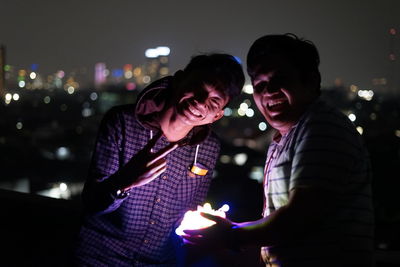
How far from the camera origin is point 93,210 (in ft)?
8.48

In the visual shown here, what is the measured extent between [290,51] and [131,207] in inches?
58.8

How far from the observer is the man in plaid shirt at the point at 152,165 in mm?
2582

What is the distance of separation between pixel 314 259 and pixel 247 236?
33 centimetres

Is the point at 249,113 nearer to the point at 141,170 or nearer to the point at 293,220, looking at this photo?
the point at 141,170

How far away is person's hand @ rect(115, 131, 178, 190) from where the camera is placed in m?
2.49

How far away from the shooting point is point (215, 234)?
1.99 meters

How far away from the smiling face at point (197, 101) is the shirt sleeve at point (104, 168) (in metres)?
0.47

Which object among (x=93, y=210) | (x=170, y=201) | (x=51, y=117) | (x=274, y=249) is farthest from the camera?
(x=51, y=117)

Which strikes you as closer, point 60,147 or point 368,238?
point 368,238

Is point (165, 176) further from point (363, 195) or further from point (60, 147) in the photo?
point (60, 147)

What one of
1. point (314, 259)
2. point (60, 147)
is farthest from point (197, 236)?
point (60, 147)

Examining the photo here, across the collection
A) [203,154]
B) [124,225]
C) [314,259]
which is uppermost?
[203,154]

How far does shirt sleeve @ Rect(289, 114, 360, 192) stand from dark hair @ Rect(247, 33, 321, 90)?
0.40 m

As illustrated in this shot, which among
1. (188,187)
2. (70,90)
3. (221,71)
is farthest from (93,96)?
(221,71)
